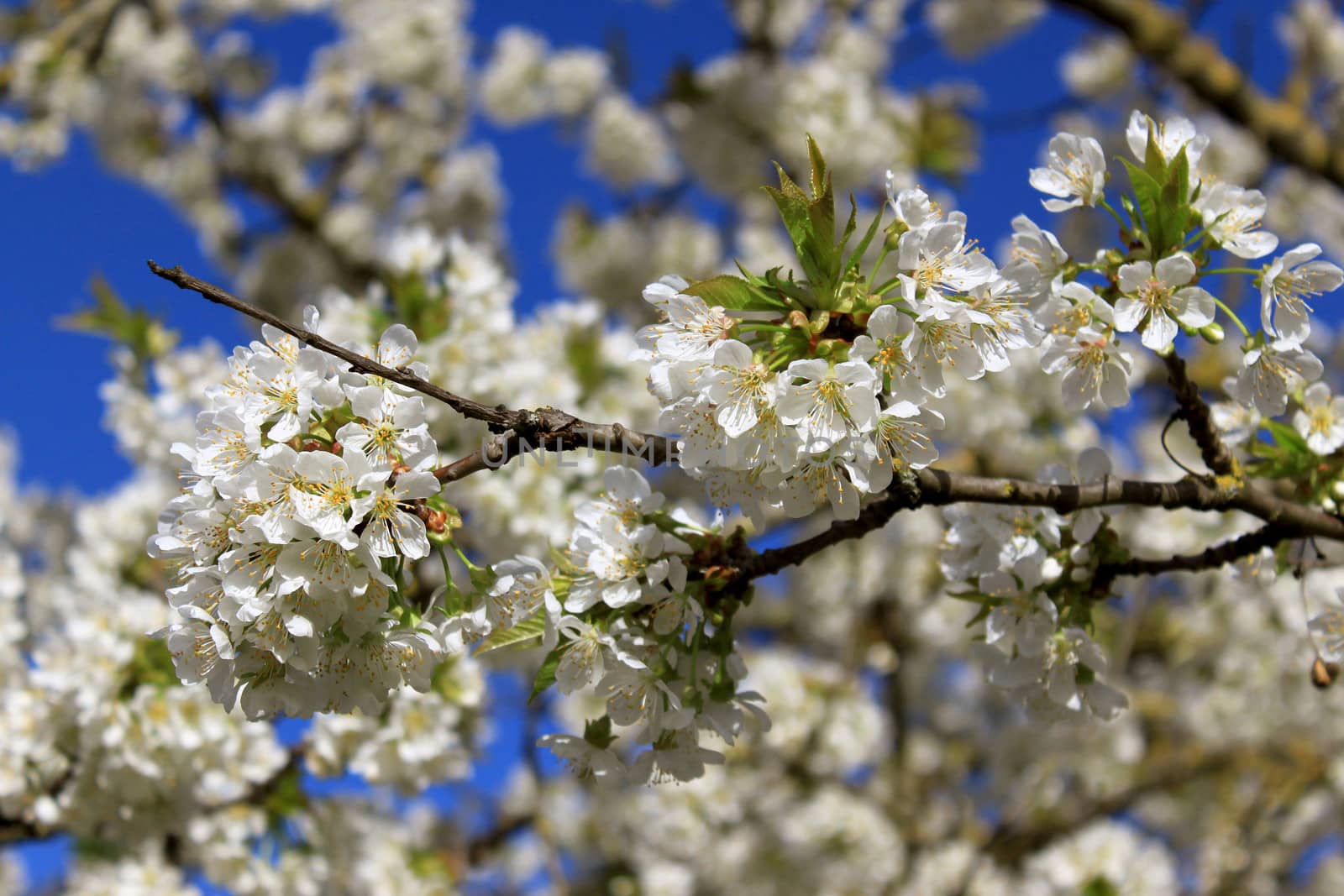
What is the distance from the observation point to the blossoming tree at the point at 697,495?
147cm

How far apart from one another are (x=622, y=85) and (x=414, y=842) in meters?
5.32

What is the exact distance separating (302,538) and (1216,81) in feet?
15.7

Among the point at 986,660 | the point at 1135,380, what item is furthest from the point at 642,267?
the point at 986,660

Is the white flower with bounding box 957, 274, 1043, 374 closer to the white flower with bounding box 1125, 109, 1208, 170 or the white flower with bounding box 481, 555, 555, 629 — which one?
the white flower with bounding box 1125, 109, 1208, 170

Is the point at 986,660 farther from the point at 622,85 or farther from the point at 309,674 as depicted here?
the point at 622,85

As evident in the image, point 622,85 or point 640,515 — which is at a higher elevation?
point 622,85

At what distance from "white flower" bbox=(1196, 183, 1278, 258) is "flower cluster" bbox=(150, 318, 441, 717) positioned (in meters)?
1.36

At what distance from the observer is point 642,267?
25.0ft

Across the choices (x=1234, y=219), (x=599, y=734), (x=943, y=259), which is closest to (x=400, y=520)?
(x=599, y=734)

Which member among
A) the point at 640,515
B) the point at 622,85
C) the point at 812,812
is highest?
the point at 622,85

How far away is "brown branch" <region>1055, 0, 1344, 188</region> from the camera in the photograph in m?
4.47

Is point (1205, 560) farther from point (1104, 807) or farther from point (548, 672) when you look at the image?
point (1104, 807)

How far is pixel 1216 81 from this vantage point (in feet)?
15.0

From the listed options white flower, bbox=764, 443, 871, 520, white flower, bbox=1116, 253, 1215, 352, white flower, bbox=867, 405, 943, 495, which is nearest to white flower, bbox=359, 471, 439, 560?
white flower, bbox=764, 443, 871, 520
